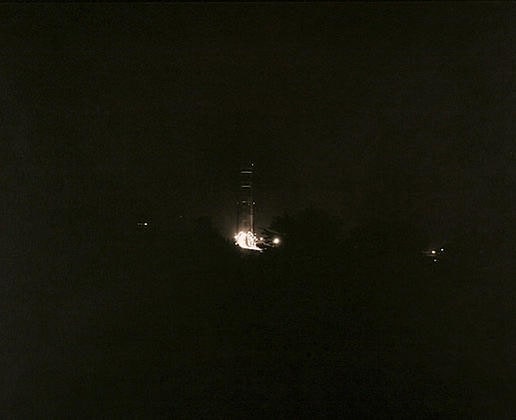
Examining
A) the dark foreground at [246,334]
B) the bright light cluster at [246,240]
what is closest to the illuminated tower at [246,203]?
the bright light cluster at [246,240]

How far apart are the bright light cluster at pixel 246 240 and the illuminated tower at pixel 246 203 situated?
0.02 meters

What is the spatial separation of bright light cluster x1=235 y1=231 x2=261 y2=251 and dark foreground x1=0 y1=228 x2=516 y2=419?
0.17 ft

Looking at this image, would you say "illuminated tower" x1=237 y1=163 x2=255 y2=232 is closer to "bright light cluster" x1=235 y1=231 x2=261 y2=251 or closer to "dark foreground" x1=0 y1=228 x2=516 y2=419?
"bright light cluster" x1=235 y1=231 x2=261 y2=251

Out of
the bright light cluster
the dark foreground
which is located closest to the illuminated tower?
the bright light cluster

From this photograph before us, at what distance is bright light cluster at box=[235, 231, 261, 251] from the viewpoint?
2.19m

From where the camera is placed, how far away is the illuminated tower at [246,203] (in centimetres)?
220

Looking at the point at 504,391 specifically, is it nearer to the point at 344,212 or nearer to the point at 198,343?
the point at 344,212

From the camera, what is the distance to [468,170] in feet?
7.36

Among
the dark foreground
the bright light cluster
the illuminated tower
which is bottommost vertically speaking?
the dark foreground

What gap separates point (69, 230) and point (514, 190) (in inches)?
83.5

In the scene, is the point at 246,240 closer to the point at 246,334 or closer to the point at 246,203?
the point at 246,203

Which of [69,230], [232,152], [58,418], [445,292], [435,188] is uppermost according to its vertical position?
[232,152]

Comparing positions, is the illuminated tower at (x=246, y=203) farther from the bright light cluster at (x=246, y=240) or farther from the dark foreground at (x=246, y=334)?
the dark foreground at (x=246, y=334)

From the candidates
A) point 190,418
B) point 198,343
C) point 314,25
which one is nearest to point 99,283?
point 198,343
